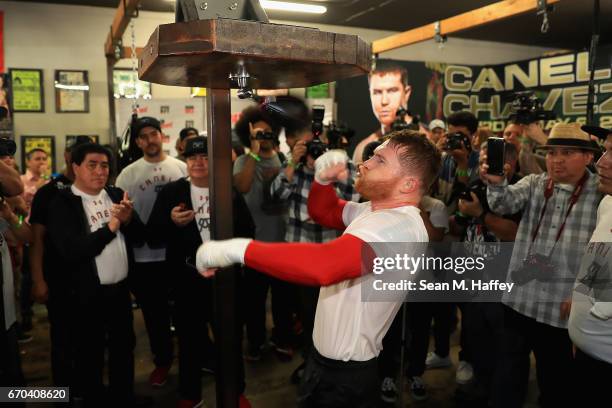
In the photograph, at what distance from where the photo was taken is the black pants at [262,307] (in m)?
3.34

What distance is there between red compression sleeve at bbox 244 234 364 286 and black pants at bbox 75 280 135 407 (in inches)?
64.7

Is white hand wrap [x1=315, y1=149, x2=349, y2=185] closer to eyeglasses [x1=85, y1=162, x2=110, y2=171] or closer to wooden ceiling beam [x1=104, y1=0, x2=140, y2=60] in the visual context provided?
eyeglasses [x1=85, y1=162, x2=110, y2=171]

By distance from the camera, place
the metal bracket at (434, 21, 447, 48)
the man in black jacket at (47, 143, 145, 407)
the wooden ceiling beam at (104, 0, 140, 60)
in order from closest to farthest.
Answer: the man in black jacket at (47, 143, 145, 407) → the wooden ceiling beam at (104, 0, 140, 60) → the metal bracket at (434, 21, 447, 48)

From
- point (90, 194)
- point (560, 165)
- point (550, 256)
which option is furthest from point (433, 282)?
point (90, 194)

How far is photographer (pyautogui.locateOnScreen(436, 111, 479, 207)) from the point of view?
9.98 ft

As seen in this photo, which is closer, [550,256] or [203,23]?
[203,23]

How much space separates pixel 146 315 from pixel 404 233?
2.34m

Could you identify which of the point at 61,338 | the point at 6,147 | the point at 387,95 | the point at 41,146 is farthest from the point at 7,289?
the point at 41,146

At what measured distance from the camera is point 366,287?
1.36 metres

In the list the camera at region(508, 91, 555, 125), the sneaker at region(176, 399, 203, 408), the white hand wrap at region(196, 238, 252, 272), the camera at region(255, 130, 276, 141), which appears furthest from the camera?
the camera at region(255, 130, 276, 141)

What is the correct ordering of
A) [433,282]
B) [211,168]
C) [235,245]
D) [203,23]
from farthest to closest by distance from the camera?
1. [433,282]
2. [211,168]
3. [235,245]
4. [203,23]

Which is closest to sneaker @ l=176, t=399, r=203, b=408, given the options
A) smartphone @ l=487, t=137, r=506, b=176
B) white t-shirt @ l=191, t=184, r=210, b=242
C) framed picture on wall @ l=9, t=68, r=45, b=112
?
white t-shirt @ l=191, t=184, r=210, b=242

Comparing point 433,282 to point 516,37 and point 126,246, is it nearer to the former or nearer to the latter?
point 126,246

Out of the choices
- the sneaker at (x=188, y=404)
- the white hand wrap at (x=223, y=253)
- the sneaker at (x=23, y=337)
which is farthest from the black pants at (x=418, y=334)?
the sneaker at (x=23, y=337)
